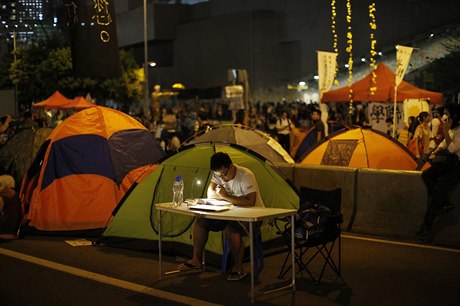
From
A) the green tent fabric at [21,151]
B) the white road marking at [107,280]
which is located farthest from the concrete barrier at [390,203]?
the green tent fabric at [21,151]

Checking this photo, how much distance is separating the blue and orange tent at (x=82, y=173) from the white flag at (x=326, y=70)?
9.51m

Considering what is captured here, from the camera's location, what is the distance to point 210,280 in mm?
8211

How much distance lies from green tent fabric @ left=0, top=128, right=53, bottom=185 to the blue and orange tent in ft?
9.65

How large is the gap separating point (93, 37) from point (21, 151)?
3.57 m

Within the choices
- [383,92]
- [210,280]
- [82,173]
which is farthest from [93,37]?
[383,92]

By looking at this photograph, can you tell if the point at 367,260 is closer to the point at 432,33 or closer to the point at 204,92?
the point at 432,33

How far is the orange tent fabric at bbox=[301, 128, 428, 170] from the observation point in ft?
42.6

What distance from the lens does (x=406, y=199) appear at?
1022 centimetres

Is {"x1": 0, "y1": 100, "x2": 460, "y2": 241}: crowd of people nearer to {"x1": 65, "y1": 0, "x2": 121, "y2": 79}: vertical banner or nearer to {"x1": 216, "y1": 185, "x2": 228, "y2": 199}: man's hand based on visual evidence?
{"x1": 65, "y1": 0, "x2": 121, "y2": 79}: vertical banner

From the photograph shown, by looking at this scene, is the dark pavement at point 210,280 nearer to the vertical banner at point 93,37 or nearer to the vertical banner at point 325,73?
the vertical banner at point 93,37

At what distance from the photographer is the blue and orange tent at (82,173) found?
11273 mm

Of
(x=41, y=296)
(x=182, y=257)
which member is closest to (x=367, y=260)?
(x=182, y=257)

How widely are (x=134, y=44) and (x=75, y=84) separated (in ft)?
29.6

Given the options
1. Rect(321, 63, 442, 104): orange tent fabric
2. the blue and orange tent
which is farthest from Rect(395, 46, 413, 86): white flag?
the blue and orange tent
